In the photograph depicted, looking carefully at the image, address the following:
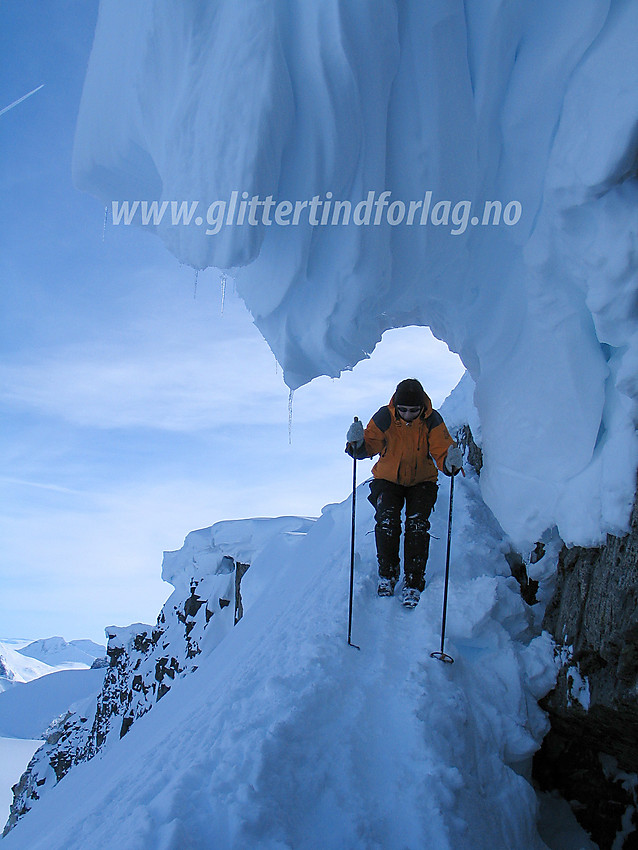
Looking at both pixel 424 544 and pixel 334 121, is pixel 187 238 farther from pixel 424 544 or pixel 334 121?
pixel 424 544

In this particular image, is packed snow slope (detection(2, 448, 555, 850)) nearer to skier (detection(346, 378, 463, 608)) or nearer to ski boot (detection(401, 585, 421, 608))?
ski boot (detection(401, 585, 421, 608))

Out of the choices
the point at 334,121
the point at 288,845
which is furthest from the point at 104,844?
the point at 334,121

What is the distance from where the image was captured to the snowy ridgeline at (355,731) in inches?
77.3

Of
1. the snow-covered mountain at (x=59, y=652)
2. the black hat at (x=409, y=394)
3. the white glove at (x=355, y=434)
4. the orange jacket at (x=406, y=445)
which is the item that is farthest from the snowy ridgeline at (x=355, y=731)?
the snow-covered mountain at (x=59, y=652)

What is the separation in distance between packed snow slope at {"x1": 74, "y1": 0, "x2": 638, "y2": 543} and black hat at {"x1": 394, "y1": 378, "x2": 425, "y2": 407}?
0.66 metres

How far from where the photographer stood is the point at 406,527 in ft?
13.1

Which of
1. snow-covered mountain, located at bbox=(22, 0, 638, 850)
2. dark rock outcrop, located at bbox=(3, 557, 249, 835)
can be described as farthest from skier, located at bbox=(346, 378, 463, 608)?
dark rock outcrop, located at bbox=(3, 557, 249, 835)

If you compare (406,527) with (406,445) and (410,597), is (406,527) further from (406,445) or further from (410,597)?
(406,445)

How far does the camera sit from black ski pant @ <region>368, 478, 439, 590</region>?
3896 millimetres

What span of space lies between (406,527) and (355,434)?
797mm

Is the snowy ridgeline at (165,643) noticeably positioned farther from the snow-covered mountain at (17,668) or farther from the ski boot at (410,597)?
the snow-covered mountain at (17,668)

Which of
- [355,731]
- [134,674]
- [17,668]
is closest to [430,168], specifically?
[355,731]

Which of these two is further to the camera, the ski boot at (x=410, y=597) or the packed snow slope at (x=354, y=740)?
the ski boot at (x=410, y=597)

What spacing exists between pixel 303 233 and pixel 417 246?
711mm
